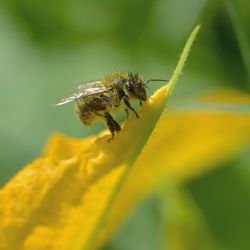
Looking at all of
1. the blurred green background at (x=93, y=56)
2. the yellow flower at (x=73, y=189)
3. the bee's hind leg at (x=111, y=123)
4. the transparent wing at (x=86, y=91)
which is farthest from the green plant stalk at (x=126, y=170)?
the blurred green background at (x=93, y=56)

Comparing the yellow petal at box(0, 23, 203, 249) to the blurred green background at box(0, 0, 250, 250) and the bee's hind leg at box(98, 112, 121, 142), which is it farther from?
the blurred green background at box(0, 0, 250, 250)

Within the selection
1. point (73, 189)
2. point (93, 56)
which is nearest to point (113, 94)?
point (73, 189)

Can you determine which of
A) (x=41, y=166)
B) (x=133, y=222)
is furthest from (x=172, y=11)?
(x=41, y=166)

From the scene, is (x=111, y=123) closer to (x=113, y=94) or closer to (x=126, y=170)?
(x=113, y=94)

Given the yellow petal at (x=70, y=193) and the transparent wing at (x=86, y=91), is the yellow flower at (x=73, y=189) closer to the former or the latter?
Result: the yellow petal at (x=70, y=193)

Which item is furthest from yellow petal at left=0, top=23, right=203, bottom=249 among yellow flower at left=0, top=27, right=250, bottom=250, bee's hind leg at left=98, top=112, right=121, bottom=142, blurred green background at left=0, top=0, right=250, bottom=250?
blurred green background at left=0, top=0, right=250, bottom=250

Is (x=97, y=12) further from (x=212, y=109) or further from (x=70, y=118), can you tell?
(x=212, y=109)
